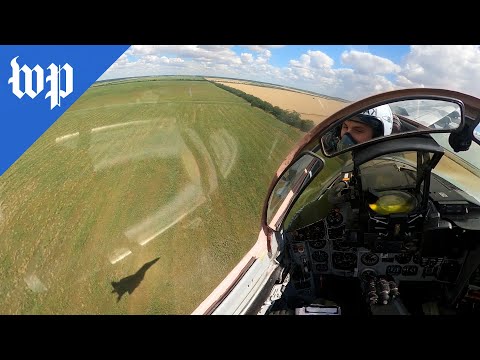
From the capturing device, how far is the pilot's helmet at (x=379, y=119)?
6.90 ft

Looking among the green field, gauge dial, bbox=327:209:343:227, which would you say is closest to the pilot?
gauge dial, bbox=327:209:343:227

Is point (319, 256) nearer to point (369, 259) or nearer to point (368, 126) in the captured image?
point (369, 259)

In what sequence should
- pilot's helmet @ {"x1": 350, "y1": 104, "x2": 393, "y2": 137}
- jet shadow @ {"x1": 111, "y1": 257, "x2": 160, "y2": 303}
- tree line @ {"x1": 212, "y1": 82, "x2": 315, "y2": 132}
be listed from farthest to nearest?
tree line @ {"x1": 212, "y1": 82, "x2": 315, "y2": 132}
jet shadow @ {"x1": 111, "y1": 257, "x2": 160, "y2": 303}
pilot's helmet @ {"x1": 350, "y1": 104, "x2": 393, "y2": 137}

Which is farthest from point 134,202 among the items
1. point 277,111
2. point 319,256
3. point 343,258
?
point 277,111

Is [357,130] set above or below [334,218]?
above

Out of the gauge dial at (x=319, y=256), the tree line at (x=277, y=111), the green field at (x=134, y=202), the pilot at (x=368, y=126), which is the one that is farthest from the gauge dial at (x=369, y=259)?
Answer: the tree line at (x=277, y=111)

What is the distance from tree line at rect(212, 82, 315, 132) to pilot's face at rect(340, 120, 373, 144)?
37.7 ft

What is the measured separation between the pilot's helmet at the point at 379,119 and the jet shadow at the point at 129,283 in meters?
6.18

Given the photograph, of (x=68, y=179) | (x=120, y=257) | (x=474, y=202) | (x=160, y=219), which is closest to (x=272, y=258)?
(x=474, y=202)

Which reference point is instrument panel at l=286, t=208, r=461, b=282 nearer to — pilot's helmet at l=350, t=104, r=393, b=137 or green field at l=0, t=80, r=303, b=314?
pilot's helmet at l=350, t=104, r=393, b=137

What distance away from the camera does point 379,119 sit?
6.93 ft

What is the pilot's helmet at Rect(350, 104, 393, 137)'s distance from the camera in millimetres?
2104

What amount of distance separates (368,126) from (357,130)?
0.07 m

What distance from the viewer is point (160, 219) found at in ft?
29.9
